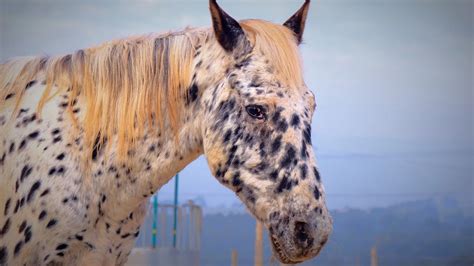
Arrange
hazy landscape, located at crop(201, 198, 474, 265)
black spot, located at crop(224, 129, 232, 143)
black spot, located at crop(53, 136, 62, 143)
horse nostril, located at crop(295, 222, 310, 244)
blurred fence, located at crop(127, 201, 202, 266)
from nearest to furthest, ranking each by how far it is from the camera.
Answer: horse nostril, located at crop(295, 222, 310, 244) < black spot, located at crop(224, 129, 232, 143) < black spot, located at crop(53, 136, 62, 143) < hazy landscape, located at crop(201, 198, 474, 265) < blurred fence, located at crop(127, 201, 202, 266)

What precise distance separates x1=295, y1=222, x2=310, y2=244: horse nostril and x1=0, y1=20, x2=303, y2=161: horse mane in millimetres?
315

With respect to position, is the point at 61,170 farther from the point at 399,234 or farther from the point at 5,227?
the point at 399,234

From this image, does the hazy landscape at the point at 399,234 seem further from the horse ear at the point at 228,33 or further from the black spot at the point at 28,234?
the black spot at the point at 28,234

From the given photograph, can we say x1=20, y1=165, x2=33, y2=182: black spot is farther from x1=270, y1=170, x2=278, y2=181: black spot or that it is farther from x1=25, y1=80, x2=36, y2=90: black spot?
x1=270, y1=170, x2=278, y2=181: black spot

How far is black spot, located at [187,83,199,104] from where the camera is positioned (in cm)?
135

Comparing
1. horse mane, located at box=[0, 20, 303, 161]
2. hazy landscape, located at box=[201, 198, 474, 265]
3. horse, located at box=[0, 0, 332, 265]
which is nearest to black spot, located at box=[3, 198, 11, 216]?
horse, located at box=[0, 0, 332, 265]

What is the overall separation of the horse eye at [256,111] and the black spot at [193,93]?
151mm

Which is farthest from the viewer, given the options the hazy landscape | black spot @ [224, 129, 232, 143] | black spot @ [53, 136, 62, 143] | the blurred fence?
the blurred fence

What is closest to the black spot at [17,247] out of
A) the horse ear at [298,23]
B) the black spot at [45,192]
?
the black spot at [45,192]

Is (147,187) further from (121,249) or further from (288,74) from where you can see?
(288,74)

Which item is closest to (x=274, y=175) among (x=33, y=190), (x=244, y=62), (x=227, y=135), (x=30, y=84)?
(x=227, y=135)

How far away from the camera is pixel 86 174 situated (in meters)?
1.35

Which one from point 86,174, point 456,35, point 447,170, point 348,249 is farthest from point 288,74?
point 348,249

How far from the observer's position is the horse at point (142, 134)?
124 centimetres
